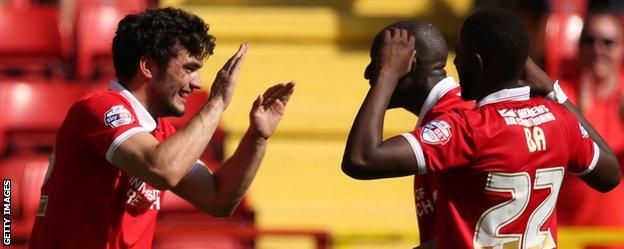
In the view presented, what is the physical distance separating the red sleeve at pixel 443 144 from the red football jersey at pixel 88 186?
873 mm

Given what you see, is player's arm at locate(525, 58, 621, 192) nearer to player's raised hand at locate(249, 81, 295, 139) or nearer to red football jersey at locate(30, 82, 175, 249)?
player's raised hand at locate(249, 81, 295, 139)

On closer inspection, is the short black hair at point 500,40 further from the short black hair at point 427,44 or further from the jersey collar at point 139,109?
the jersey collar at point 139,109

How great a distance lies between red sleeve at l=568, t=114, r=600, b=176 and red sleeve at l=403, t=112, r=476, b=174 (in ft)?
1.27

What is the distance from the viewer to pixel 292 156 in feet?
27.5

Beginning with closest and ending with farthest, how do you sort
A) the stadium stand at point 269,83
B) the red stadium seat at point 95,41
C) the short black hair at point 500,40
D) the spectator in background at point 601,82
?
1. the short black hair at point 500,40
2. the spectator in background at point 601,82
3. the stadium stand at point 269,83
4. the red stadium seat at point 95,41

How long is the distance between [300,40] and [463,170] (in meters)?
4.85

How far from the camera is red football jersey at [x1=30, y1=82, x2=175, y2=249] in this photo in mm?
4504

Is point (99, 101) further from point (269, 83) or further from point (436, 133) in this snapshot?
point (269, 83)

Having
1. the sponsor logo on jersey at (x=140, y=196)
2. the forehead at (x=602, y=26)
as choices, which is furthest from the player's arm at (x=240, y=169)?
the forehead at (x=602, y=26)

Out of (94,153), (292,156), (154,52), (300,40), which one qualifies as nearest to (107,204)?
(94,153)

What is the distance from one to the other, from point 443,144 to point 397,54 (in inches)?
13.0

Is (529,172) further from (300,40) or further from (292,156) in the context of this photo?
(300,40)

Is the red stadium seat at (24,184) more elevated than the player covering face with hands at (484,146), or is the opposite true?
the player covering face with hands at (484,146)

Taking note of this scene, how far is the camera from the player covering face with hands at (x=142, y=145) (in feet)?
14.5
